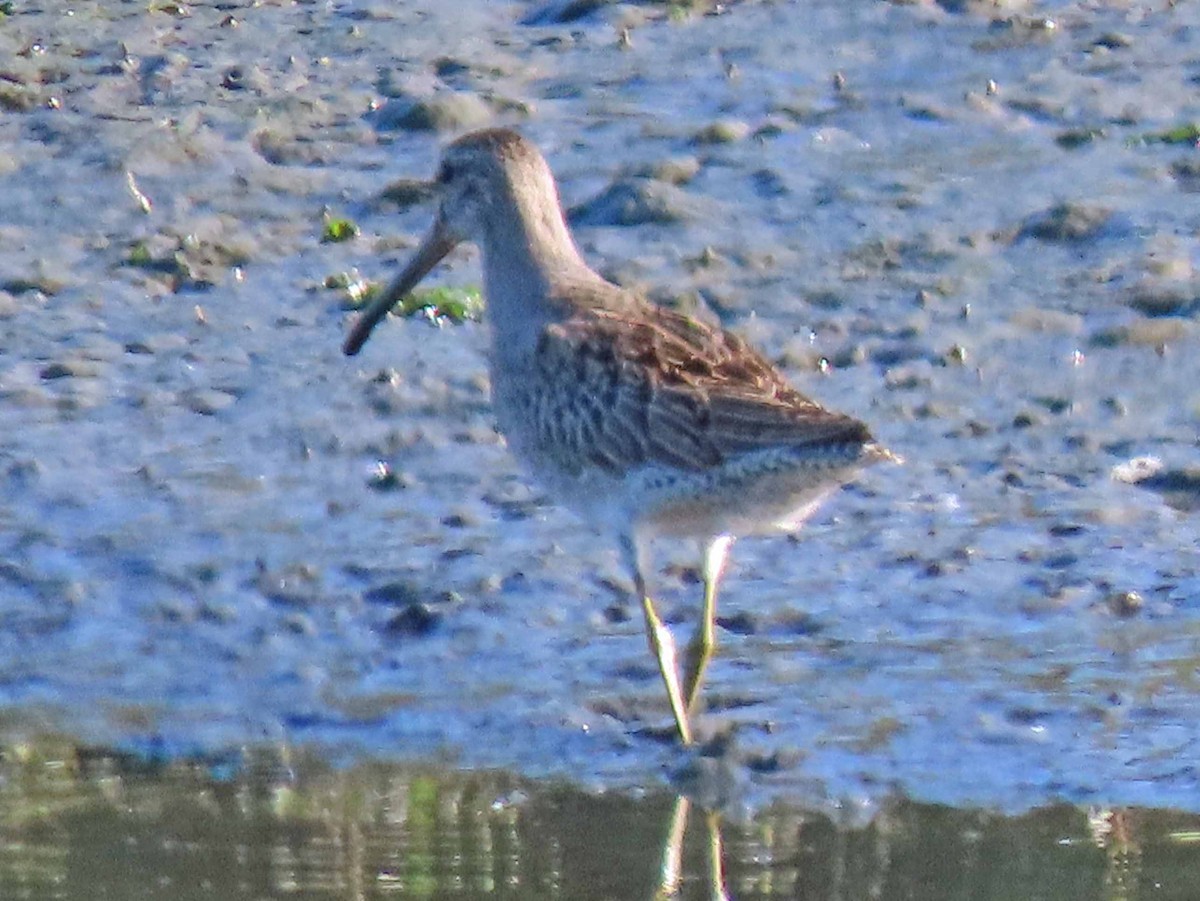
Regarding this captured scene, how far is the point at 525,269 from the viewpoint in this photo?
6.86m

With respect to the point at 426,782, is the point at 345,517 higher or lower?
higher

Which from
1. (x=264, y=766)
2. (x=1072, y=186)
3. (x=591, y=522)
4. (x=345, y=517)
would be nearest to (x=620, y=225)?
(x=1072, y=186)

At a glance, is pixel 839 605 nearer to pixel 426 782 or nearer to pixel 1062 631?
pixel 1062 631

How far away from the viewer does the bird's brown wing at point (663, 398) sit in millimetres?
6090

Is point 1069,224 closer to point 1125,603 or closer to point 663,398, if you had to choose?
point 1125,603

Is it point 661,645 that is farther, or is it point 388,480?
point 388,480

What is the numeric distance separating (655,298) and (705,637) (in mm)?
2543

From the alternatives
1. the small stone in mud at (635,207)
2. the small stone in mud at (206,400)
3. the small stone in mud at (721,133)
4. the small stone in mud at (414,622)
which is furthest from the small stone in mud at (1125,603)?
the small stone in mud at (721,133)

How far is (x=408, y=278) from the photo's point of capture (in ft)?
24.8

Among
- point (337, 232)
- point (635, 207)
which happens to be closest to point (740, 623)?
point (635, 207)

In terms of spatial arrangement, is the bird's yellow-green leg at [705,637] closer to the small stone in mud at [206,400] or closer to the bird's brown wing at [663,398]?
the bird's brown wing at [663,398]

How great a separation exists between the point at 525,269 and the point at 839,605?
1181 mm

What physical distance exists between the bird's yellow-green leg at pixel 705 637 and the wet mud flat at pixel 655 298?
10 centimetres

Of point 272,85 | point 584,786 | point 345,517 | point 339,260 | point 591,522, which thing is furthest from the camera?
point 272,85
